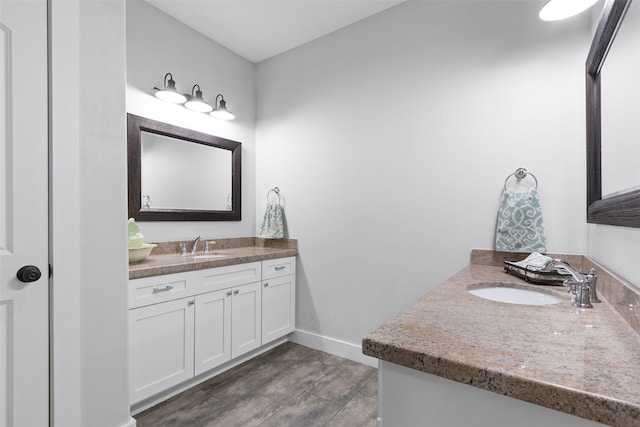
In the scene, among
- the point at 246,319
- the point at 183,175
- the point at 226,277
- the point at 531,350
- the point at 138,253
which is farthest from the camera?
the point at 183,175

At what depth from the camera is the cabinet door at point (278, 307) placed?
8.11 ft

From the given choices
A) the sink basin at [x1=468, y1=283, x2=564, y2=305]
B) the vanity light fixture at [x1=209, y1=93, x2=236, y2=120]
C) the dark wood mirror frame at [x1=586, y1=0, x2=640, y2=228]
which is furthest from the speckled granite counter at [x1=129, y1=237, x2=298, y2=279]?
the dark wood mirror frame at [x1=586, y1=0, x2=640, y2=228]

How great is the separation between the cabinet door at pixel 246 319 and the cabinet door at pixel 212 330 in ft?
0.17

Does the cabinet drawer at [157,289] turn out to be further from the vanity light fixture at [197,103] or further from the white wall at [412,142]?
the vanity light fixture at [197,103]

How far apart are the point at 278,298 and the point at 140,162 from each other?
1.50 m

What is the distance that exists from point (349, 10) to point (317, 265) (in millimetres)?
2045

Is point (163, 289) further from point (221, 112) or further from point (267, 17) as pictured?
point (267, 17)

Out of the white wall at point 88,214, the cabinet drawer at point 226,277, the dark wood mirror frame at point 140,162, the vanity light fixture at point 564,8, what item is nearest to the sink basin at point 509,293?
the vanity light fixture at point 564,8

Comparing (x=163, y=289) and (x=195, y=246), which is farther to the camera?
(x=195, y=246)

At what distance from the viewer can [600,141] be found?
→ 1294mm

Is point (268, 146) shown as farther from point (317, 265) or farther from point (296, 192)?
point (317, 265)

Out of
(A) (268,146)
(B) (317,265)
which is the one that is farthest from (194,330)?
(A) (268,146)

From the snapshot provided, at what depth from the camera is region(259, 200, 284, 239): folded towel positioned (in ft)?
9.15

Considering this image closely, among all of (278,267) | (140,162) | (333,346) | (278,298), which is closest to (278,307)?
(278,298)
